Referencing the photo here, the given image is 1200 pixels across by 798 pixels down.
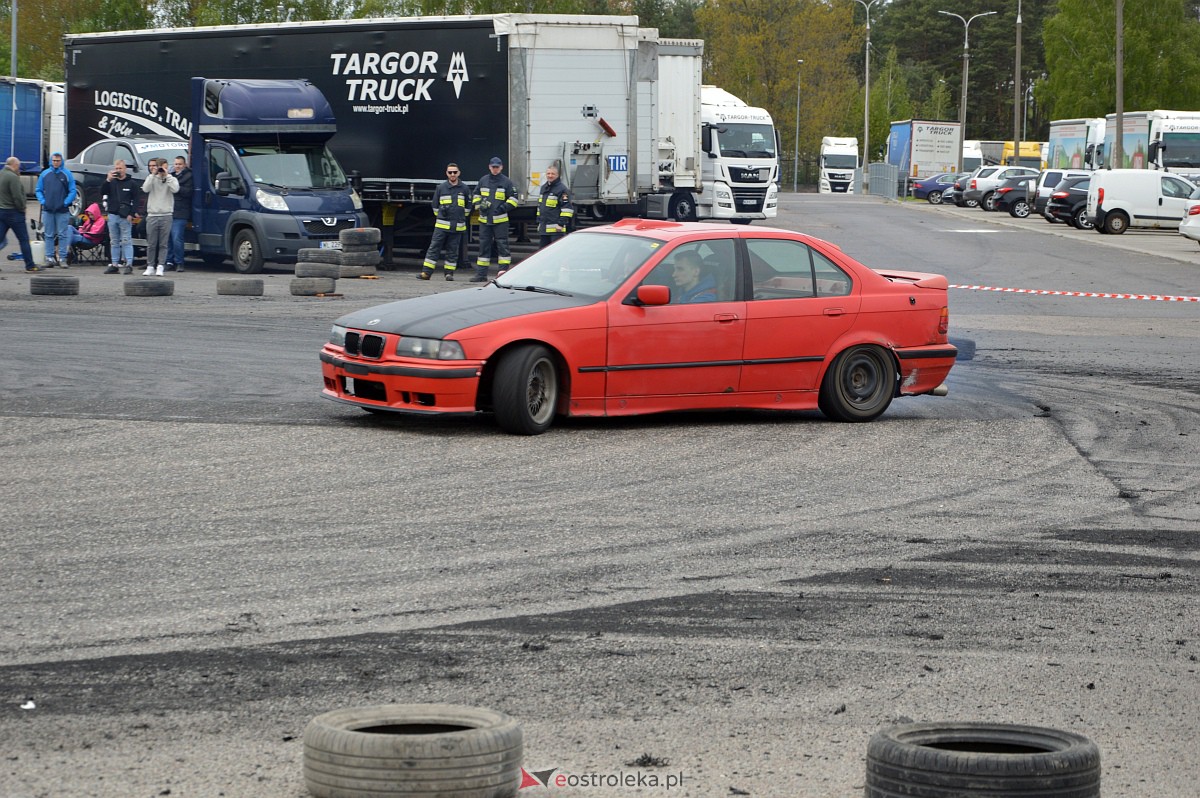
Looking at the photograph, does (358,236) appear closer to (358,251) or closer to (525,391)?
Answer: (358,251)

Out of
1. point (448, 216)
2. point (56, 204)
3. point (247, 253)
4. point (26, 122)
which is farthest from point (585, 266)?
point (26, 122)

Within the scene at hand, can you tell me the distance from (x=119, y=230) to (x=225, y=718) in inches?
821

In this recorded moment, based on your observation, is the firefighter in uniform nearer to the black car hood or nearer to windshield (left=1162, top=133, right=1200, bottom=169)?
the black car hood

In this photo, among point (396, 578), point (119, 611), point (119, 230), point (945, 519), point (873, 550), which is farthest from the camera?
point (119, 230)

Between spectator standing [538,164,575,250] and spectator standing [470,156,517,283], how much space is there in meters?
0.49

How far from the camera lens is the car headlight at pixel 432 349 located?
10344 mm

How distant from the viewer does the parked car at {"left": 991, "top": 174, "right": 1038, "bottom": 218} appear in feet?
190

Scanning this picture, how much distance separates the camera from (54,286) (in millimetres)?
20344

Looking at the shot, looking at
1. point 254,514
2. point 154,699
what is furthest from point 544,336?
point 154,699

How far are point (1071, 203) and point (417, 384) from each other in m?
41.1

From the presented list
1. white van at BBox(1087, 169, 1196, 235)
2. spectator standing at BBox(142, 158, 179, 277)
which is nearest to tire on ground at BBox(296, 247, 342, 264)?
spectator standing at BBox(142, 158, 179, 277)

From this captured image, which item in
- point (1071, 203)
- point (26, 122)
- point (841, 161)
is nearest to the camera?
point (1071, 203)

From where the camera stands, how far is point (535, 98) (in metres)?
25.3

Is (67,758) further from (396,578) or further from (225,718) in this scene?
(396,578)
